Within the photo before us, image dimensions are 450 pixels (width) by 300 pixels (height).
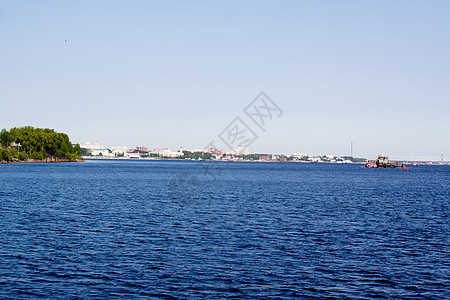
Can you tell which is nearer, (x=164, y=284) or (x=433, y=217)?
(x=164, y=284)

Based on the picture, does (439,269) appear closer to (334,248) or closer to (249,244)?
(334,248)

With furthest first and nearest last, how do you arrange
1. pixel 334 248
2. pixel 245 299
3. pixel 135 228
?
1. pixel 135 228
2. pixel 334 248
3. pixel 245 299

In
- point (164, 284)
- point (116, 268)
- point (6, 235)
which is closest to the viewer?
point (164, 284)

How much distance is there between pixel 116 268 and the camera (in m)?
29.6

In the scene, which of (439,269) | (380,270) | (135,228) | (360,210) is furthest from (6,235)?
(360,210)

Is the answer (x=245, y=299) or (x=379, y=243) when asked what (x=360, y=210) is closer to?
(x=379, y=243)

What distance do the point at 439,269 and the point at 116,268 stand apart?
857 inches

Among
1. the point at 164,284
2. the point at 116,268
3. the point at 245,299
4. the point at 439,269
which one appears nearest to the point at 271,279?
the point at 245,299

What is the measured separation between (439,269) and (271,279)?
40.0 ft

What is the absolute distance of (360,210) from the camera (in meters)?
66.6

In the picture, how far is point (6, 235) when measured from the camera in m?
39.5

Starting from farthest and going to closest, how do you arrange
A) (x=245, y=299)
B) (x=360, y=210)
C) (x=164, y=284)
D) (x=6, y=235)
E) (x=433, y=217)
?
1. (x=360, y=210)
2. (x=433, y=217)
3. (x=6, y=235)
4. (x=164, y=284)
5. (x=245, y=299)

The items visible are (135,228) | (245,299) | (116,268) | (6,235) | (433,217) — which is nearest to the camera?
(245,299)

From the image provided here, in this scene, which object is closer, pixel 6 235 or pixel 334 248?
pixel 334 248
